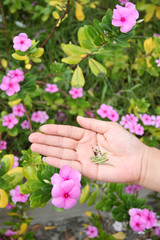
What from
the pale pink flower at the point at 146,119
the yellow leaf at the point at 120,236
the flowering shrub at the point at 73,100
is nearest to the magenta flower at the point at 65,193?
the flowering shrub at the point at 73,100

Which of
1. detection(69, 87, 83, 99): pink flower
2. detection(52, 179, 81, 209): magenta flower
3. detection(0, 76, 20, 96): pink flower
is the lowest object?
detection(52, 179, 81, 209): magenta flower

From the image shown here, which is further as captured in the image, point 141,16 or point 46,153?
point 141,16

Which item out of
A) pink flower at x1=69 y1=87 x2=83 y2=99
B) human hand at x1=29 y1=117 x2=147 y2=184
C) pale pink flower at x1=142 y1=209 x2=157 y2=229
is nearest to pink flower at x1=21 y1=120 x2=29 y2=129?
pink flower at x1=69 y1=87 x2=83 y2=99

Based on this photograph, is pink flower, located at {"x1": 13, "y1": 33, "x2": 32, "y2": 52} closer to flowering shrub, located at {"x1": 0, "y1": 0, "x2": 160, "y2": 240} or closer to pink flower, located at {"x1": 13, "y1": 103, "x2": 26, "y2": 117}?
flowering shrub, located at {"x1": 0, "y1": 0, "x2": 160, "y2": 240}

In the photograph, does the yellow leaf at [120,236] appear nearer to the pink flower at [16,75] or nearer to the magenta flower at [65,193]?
the magenta flower at [65,193]

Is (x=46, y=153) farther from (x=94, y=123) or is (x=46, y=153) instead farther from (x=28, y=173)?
(x=94, y=123)

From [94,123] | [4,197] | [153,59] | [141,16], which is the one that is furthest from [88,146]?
[141,16]
